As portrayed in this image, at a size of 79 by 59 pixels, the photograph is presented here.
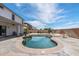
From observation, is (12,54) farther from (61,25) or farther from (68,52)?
(61,25)

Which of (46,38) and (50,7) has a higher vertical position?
(50,7)

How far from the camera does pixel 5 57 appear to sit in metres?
5.17

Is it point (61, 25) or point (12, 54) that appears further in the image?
point (61, 25)

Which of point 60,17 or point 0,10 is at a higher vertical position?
point 0,10

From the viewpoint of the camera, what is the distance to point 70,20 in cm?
676

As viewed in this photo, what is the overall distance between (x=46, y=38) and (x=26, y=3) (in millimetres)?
3696

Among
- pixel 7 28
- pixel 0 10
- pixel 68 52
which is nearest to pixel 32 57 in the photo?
pixel 68 52

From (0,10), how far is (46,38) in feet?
12.9

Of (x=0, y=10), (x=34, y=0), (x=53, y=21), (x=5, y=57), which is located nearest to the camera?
(x=5, y=57)

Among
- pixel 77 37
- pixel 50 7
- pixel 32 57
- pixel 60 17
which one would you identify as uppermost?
pixel 50 7

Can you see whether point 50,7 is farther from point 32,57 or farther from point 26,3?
point 32,57

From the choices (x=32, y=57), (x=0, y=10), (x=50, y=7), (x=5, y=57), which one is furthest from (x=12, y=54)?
(x=0, y=10)

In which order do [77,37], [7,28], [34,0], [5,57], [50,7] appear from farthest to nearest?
[7,28], [77,37], [50,7], [34,0], [5,57]

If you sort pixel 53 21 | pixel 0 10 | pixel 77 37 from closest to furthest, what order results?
pixel 53 21 → pixel 77 37 → pixel 0 10
